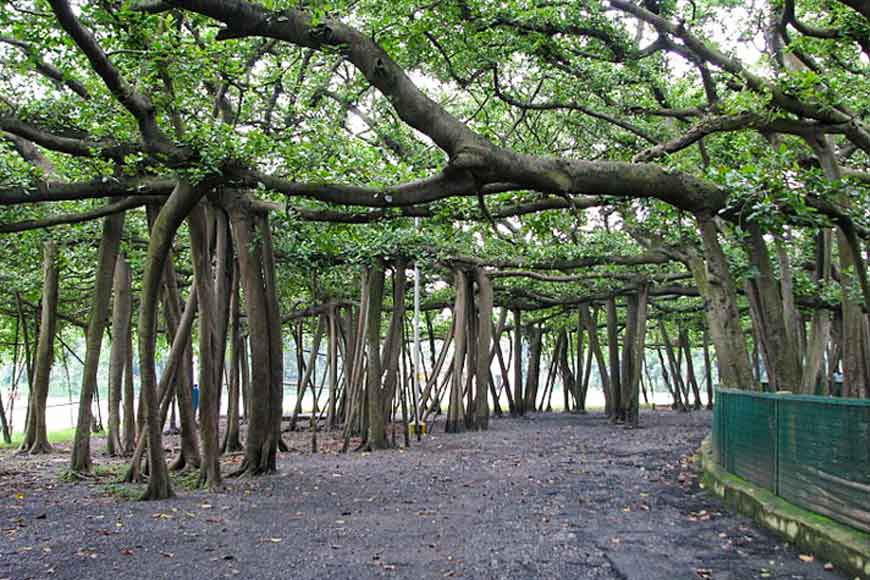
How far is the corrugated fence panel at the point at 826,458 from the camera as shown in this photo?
5.01 m

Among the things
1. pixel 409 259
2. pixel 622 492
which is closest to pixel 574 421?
pixel 409 259

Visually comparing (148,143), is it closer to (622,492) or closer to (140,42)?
(140,42)

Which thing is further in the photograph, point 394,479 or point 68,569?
point 394,479

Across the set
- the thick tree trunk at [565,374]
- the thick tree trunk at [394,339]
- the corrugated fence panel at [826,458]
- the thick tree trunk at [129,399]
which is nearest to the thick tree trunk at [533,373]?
the thick tree trunk at [565,374]

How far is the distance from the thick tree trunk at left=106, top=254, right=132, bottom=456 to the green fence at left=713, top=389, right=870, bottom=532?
8.09 meters

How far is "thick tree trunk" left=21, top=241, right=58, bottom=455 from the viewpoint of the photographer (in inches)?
466

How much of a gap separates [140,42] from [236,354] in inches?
228

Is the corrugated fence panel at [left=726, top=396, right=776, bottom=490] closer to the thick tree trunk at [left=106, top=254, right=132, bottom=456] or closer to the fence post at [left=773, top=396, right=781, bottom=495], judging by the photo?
the fence post at [left=773, top=396, right=781, bottom=495]

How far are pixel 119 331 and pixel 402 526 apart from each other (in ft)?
21.2

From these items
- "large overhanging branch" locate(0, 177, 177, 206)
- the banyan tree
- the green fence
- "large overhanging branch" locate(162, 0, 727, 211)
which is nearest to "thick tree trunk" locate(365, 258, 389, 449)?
the banyan tree

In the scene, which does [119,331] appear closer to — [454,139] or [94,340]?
[94,340]

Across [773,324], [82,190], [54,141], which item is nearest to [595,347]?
[773,324]

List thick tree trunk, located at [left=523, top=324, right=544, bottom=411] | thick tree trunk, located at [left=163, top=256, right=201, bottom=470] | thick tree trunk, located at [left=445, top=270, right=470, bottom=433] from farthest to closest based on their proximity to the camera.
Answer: thick tree trunk, located at [left=523, top=324, right=544, bottom=411], thick tree trunk, located at [left=445, top=270, right=470, bottom=433], thick tree trunk, located at [left=163, top=256, right=201, bottom=470]

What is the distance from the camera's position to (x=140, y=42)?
6.73 m
